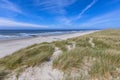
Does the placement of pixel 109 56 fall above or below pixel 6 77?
above

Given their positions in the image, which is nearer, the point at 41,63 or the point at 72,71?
the point at 72,71

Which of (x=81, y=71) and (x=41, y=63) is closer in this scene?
(x=81, y=71)

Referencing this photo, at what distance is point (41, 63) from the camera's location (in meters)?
5.19

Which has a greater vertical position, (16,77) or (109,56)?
(109,56)

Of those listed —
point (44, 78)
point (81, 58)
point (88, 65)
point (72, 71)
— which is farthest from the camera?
point (81, 58)

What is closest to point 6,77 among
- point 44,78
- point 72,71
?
point 44,78

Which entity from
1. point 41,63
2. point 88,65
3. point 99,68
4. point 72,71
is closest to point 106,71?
point 99,68

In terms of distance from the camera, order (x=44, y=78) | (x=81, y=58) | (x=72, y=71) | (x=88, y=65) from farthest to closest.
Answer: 1. (x=81, y=58)
2. (x=88, y=65)
3. (x=72, y=71)
4. (x=44, y=78)

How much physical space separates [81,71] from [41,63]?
1609 mm

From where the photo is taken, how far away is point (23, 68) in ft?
15.9

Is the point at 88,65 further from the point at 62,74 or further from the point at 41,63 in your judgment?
the point at 41,63

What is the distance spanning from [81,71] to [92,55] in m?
1.24

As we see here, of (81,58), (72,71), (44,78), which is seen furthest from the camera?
→ (81,58)

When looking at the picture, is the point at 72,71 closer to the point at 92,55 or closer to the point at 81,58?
the point at 81,58
